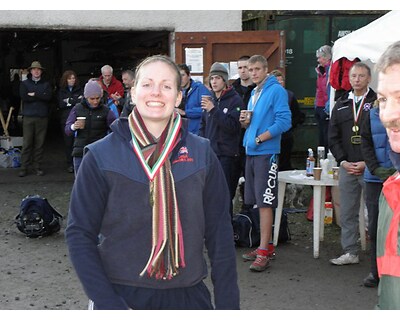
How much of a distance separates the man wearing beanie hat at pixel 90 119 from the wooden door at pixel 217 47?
3.12m

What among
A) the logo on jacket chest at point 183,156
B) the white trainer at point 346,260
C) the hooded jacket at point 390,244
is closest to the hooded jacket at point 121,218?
the logo on jacket chest at point 183,156

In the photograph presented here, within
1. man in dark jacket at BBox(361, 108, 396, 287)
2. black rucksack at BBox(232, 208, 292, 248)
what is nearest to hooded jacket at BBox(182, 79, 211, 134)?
black rucksack at BBox(232, 208, 292, 248)

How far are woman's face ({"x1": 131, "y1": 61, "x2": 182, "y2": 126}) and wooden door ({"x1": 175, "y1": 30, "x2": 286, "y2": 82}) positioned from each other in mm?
8318

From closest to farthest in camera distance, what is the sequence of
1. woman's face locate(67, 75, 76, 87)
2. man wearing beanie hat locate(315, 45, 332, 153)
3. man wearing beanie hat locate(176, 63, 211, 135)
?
man wearing beanie hat locate(176, 63, 211, 135) < man wearing beanie hat locate(315, 45, 332, 153) < woman's face locate(67, 75, 76, 87)

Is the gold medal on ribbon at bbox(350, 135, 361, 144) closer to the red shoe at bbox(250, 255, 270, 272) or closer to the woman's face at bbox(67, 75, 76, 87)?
the red shoe at bbox(250, 255, 270, 272)

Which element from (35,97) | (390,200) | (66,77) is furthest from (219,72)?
(66,77)

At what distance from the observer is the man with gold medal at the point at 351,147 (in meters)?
5.93

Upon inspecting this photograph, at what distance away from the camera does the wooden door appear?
35.4 ft

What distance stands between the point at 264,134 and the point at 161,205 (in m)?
3.69

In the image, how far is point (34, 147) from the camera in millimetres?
11711

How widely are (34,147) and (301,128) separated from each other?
16.8ft

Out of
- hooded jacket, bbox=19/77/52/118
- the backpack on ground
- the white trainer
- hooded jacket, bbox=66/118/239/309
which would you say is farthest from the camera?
hooded jacket, bbox=19/77/52/118

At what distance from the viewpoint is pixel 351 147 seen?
603cm

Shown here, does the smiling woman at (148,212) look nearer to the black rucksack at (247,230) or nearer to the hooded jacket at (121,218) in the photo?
the hooded jacket at (121,218)
